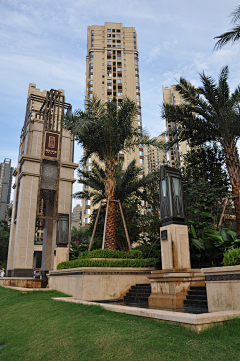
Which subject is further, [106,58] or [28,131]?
[106,58]

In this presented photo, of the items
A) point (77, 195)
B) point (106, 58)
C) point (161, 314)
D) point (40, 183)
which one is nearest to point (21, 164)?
point (40, 183)

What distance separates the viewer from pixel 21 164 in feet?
82.5

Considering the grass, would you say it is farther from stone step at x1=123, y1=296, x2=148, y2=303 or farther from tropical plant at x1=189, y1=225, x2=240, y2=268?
tropical plant at x1=189, y1=225, x2=240, y2=268

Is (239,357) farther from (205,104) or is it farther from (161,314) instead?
(205,104)

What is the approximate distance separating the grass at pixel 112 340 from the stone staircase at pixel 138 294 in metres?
3.37

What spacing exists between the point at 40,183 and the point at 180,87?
1382 cm

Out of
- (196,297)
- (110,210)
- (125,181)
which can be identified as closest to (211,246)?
(196,297)

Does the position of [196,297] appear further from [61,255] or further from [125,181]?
[125,181]

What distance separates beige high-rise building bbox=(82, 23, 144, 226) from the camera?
242ft

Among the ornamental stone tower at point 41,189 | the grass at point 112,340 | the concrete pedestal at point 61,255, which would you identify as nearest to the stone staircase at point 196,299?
the grass at point 112,340

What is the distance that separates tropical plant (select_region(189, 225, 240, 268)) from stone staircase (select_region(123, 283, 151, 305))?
6.00 ft

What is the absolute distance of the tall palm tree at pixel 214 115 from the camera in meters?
15.5

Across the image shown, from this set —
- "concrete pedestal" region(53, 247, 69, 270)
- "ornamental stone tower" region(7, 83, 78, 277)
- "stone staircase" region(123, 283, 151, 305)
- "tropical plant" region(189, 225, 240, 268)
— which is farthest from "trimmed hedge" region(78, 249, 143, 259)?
"ornamental stone tower" region(7, 83, 78, 277)

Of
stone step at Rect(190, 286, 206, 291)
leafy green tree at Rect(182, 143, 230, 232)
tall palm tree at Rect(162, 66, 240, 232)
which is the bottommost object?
stone step at Rect(190, 286, 206, 291)
